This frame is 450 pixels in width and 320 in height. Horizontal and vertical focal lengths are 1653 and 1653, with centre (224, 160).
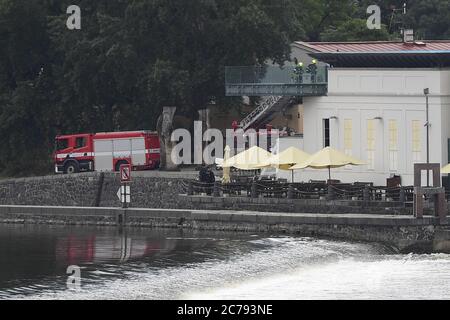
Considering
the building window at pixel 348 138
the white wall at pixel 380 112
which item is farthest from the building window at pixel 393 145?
the building window at pixel 348 138

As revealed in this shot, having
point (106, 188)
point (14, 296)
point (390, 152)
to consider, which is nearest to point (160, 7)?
point (106, 188)

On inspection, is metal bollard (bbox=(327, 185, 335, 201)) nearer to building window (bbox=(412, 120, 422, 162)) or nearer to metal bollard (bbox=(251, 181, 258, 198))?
metal bollard (bbox=(251, 181, 258, 198))

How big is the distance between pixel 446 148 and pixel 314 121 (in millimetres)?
7490

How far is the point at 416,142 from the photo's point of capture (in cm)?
6994

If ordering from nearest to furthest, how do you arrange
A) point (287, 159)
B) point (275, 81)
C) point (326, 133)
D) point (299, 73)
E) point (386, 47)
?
1. point (287, 159)
2. point (326, 133)
3. point (386, 47)
4. point (299, 73)
5. point (275, 81)

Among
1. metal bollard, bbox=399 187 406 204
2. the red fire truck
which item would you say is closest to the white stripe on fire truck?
the red fire truck

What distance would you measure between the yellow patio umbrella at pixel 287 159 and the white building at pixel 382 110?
2329 millimetres

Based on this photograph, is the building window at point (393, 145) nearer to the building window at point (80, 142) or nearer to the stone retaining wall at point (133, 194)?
the stone retaining wall at point (133, 194)

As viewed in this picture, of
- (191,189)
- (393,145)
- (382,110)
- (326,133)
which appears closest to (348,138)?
(326,133)

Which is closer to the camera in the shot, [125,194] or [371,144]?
[371,144]

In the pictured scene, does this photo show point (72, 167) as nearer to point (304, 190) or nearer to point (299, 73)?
point (299, 73)

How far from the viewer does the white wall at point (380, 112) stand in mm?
69312

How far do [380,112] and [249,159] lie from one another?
19.8ft

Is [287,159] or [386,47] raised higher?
[386,47]
